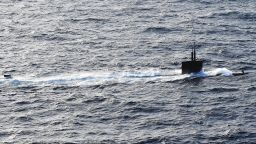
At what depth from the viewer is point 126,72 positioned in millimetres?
138375

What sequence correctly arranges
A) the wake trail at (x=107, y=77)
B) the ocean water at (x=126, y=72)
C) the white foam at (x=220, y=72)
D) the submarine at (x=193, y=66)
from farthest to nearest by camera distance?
the white foam at (x=220, y=72)
the submarine at (x=193, y=66)
the wake trail at (x=107, y=77)
the ocean water at (x=126, y=72)

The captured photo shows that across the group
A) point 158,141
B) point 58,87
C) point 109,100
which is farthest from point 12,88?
point 158,141

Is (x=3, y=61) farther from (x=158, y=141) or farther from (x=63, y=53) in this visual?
(x=158, y=141)

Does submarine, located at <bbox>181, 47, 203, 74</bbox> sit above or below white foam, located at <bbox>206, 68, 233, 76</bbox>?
above

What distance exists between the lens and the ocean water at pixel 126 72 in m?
113

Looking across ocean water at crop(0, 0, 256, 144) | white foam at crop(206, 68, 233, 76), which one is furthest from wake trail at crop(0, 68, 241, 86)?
ocean water at crop(0, 0, 256, 144)

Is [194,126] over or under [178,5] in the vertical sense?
under

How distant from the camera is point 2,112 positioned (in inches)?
4697

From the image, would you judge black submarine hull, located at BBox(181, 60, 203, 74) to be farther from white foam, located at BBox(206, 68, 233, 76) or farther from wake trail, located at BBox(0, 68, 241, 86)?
white foam, located at BBox(206, 68, 233, 76)

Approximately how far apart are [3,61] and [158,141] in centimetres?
5063

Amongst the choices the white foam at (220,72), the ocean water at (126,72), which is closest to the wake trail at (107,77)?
the white foam at (220,72)

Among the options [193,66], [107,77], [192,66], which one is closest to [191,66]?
[192,66]

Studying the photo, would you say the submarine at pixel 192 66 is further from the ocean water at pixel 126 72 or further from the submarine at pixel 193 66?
the ocean water at pixel 126 72

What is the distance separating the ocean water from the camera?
113 meters
